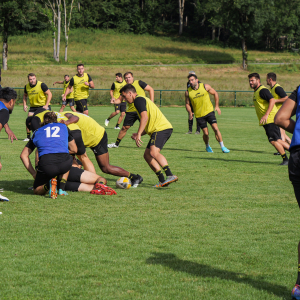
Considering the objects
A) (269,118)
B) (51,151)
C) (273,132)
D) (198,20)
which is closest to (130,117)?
(269,118)

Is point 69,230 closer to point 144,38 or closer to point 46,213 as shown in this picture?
point 46,213

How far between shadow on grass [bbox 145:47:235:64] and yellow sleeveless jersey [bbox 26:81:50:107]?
55.0 metres

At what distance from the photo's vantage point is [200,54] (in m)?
71.9

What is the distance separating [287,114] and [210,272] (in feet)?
5.35

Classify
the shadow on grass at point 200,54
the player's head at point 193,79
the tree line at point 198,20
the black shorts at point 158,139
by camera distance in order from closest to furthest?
the black shorts at point 158,139, the player's head at point 193,79, the tree line at point 198,20, the shadow on grass at point 200,54

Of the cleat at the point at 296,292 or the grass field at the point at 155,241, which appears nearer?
the cleat at the point at 296,292

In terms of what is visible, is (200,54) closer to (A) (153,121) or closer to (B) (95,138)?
(A) (153,121)

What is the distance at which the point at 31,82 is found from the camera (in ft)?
46.1

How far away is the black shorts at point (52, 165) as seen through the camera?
22.5 ft

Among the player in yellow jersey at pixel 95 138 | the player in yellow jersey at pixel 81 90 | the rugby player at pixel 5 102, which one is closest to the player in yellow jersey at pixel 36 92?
the player in yellow jersey at pixel 81 90

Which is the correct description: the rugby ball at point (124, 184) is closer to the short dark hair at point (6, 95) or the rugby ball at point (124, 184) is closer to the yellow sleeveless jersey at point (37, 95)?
the short dark hair at point (6, 95)

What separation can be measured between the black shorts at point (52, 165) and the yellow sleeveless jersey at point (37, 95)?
25.2 feet

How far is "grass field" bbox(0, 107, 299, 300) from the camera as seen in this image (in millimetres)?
3777

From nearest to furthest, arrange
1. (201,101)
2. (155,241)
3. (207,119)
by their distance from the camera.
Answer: (155,241) < (201,101) < (207,119)
